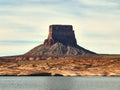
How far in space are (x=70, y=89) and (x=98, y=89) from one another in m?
10.4

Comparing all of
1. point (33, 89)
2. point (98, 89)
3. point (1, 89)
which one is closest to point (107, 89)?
point (98, 89)

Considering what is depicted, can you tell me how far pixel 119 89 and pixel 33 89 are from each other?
30868 mm

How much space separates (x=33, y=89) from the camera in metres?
157

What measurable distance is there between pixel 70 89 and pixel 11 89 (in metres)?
21.5

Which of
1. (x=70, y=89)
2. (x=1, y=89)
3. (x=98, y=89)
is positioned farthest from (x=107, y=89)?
(x=1, y=89)

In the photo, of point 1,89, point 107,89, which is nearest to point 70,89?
point 107,89

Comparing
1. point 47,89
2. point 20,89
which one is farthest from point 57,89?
point 20,89

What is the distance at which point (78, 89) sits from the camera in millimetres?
158875

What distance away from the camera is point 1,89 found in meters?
158

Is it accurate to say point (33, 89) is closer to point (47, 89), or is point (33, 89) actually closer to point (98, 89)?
point (47, 89)

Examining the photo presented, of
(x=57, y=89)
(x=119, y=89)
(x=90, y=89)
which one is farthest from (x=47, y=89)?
(x=119, y=89)

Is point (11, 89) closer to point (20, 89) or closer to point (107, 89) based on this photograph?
point (20, 89)

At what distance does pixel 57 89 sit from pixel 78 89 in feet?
25.4

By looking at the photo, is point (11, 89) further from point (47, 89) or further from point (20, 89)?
point (47, 89)
